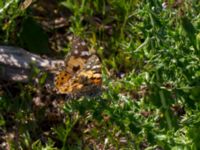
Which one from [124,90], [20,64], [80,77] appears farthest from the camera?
[20,64]

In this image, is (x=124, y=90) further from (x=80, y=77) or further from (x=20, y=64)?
(x=20, y=64)

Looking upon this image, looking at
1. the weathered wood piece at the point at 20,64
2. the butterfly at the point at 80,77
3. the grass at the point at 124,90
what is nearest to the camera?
the grass at the point at 124,90

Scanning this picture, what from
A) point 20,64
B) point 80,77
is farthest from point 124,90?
point 20,64

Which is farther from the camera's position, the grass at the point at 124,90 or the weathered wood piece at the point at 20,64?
the weathered wood piece at the point at 20,64

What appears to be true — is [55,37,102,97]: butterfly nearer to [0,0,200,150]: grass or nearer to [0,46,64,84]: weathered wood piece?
[0,0,200,150]: grass

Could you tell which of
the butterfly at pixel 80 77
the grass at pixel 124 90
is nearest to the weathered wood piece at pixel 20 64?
the grass at pixel 124 90

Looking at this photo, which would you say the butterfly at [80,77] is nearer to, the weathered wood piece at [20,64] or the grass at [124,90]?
the grass at [124,90]
